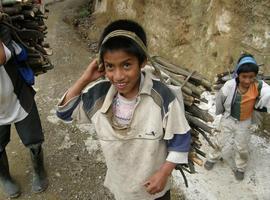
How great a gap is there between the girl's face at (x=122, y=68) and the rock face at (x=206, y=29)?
295 cm

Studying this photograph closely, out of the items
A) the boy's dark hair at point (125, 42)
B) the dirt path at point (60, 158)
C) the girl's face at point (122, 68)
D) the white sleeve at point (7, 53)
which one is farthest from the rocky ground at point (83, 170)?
the boy's dark hair at point (125, 42)

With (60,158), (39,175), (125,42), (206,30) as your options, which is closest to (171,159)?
(125,42)

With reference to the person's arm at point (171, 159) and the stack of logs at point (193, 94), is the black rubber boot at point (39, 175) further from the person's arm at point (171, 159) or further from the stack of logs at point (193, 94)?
the person's arm at point (171, 159)

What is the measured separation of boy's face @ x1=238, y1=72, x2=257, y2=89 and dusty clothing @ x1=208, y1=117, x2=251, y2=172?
481 mm

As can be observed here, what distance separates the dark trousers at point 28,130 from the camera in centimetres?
345

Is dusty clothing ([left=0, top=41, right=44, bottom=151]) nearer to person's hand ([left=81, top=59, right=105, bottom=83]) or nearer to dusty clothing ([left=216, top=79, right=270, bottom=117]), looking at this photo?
person's hand ([left=81, top=59, right=105, bottom=83])

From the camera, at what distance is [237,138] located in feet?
12.7

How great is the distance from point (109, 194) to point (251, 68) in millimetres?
1875

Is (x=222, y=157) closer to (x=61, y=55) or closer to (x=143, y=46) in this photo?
(x=143, y=46)

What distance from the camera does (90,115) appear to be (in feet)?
7.41

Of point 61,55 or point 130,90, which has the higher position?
point 130,90

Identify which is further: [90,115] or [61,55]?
[61,55]

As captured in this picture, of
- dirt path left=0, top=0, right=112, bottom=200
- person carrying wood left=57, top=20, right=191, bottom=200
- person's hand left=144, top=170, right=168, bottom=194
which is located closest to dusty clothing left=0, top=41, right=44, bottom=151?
dirt path left=0, top=0, right=112, bottom=200

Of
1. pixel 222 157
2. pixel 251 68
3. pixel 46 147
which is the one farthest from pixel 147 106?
pixel 46 147
